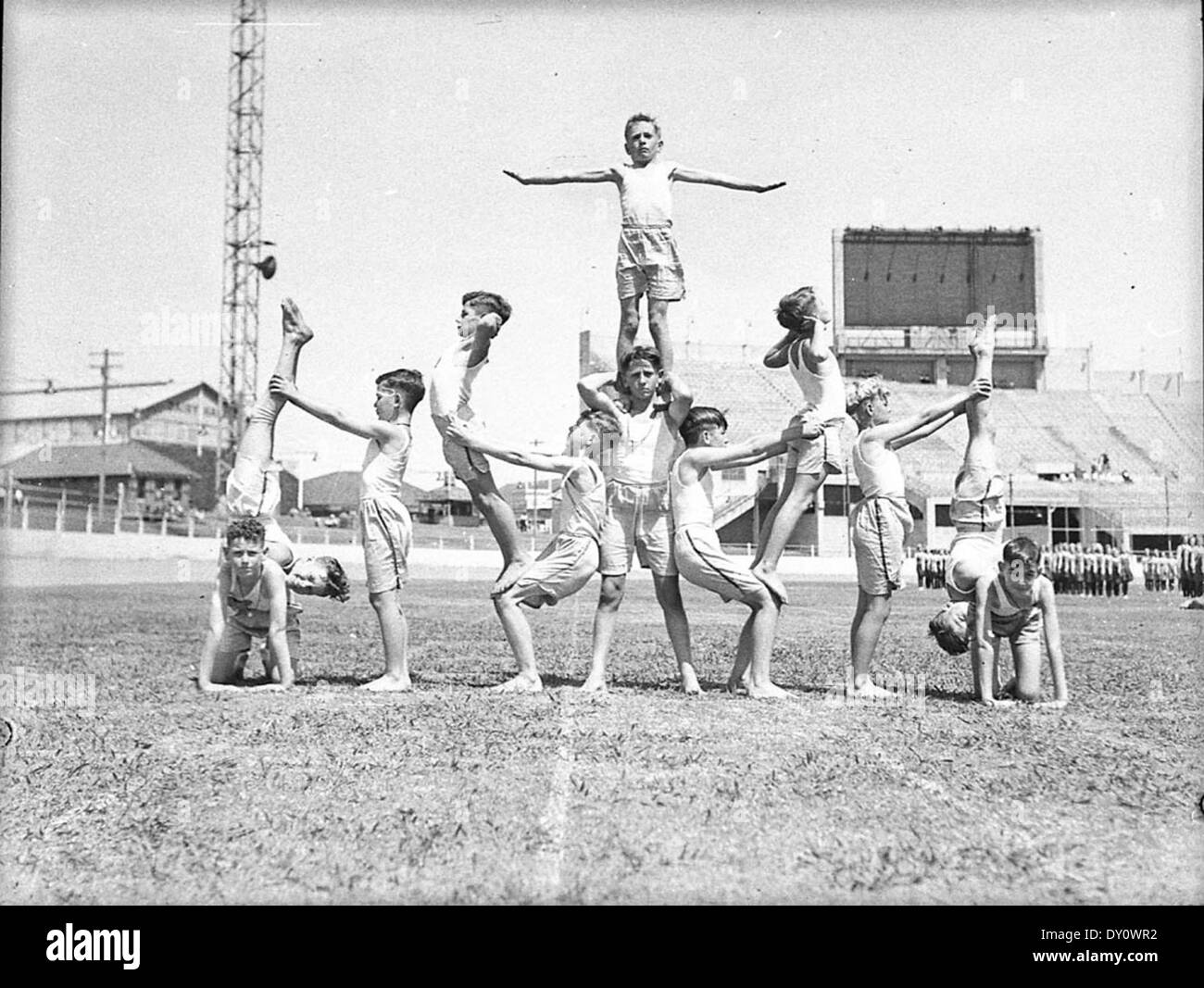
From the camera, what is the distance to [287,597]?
6191 millimetres

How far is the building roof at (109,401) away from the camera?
2188cm

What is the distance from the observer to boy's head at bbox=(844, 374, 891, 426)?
6.29 m

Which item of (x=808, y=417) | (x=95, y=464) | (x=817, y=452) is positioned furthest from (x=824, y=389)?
(x=95, y=464)

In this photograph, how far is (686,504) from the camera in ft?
19.9

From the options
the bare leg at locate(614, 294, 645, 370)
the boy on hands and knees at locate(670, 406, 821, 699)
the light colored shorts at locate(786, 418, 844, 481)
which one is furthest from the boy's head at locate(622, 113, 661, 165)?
the light colored shorts at locate(786, 418, 844, 481)

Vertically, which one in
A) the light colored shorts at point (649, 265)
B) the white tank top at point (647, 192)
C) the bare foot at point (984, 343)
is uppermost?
the white tank top at point (647, 192)

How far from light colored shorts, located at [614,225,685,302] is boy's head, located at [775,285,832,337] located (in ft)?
2.55

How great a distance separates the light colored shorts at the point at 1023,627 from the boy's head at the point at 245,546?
375 cm

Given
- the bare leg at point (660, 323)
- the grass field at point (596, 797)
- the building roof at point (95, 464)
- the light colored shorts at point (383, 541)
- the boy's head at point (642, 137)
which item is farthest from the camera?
the building roof at point (95, 464)

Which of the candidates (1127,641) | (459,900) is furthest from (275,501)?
(1127,641)

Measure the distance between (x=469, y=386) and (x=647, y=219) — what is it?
1408 millimetres

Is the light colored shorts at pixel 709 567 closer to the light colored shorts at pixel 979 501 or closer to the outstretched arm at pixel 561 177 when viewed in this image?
the light colored shorts at pixel 979 501

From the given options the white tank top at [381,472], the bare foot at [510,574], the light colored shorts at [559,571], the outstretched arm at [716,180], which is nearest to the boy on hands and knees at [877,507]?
the outstretched arm at [716,180]

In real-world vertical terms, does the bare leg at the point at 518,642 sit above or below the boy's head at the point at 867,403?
below
